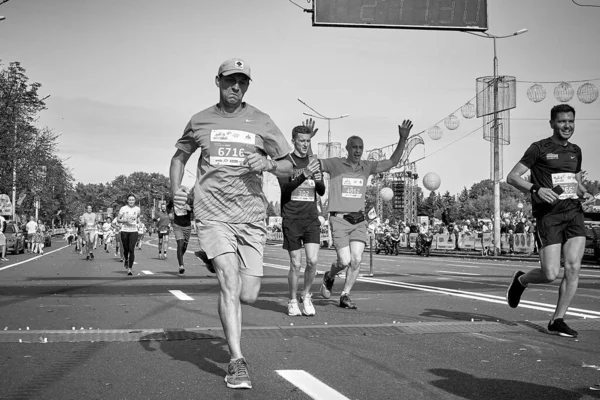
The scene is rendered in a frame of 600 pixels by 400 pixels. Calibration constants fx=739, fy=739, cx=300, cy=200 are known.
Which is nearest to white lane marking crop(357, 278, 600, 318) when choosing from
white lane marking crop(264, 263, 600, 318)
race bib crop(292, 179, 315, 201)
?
white lane marking crop(264, 263, 600, 318)

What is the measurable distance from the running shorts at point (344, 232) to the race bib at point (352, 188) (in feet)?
1.04

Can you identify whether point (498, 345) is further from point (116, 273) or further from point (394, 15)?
point (116, 273)

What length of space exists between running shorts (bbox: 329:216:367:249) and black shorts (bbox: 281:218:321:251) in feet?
1.84

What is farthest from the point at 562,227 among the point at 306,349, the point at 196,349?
the point at 196,349

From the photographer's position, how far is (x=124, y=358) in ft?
17.7

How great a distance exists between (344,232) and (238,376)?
4873 millimetres

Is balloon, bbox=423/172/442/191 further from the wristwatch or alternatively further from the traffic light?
the wristwatch

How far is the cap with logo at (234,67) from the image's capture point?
4906 mm

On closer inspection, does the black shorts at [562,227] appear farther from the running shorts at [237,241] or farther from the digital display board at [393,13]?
the digital display board at [393,13]

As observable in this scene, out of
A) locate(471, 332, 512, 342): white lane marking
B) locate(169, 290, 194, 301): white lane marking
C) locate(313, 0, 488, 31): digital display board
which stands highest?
locate(313, 0, 488, 31): digital display board

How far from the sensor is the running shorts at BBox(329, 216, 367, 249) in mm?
9117

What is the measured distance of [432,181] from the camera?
135 feet

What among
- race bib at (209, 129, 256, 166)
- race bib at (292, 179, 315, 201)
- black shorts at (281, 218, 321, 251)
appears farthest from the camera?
race bib at (292, 179, 315, 201)

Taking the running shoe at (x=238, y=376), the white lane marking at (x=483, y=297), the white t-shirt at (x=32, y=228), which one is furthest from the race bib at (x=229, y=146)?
the white t-shirt at (x=32, y=228)
